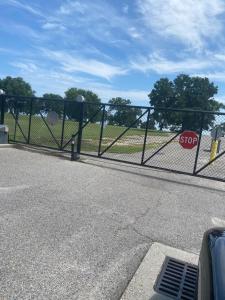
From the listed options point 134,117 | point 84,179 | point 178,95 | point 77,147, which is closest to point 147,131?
point 134,117

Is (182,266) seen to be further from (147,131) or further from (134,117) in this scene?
(134,117)

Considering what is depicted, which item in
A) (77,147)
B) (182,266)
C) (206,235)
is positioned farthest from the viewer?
(77,147)

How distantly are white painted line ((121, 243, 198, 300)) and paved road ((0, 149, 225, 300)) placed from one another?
0.10 m

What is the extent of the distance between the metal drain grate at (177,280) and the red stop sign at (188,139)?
22.1 ft

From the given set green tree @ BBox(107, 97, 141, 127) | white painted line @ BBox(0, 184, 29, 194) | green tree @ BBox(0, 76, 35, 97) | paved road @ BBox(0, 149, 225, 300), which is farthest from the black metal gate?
green tree @ BBox(0, 76, 35, 97)

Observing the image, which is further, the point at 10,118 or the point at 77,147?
the point at 10,118

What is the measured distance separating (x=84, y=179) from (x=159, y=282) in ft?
17.0

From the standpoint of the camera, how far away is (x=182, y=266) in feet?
13.3

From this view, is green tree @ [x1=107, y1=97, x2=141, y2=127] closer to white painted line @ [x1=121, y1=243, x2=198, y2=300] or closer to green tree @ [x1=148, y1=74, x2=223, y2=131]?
white painted line @ [x1=121, y1=243, x2=198, y2=300]

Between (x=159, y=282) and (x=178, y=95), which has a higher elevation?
(x=178, y=95)

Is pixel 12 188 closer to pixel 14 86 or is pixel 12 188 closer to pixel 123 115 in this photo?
pixel 123 115

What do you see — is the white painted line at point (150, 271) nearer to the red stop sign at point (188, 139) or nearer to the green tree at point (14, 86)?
the red stop sign at point (188, 139)

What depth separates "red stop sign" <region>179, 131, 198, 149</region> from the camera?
34.7ft

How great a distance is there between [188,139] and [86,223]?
20.0ft
